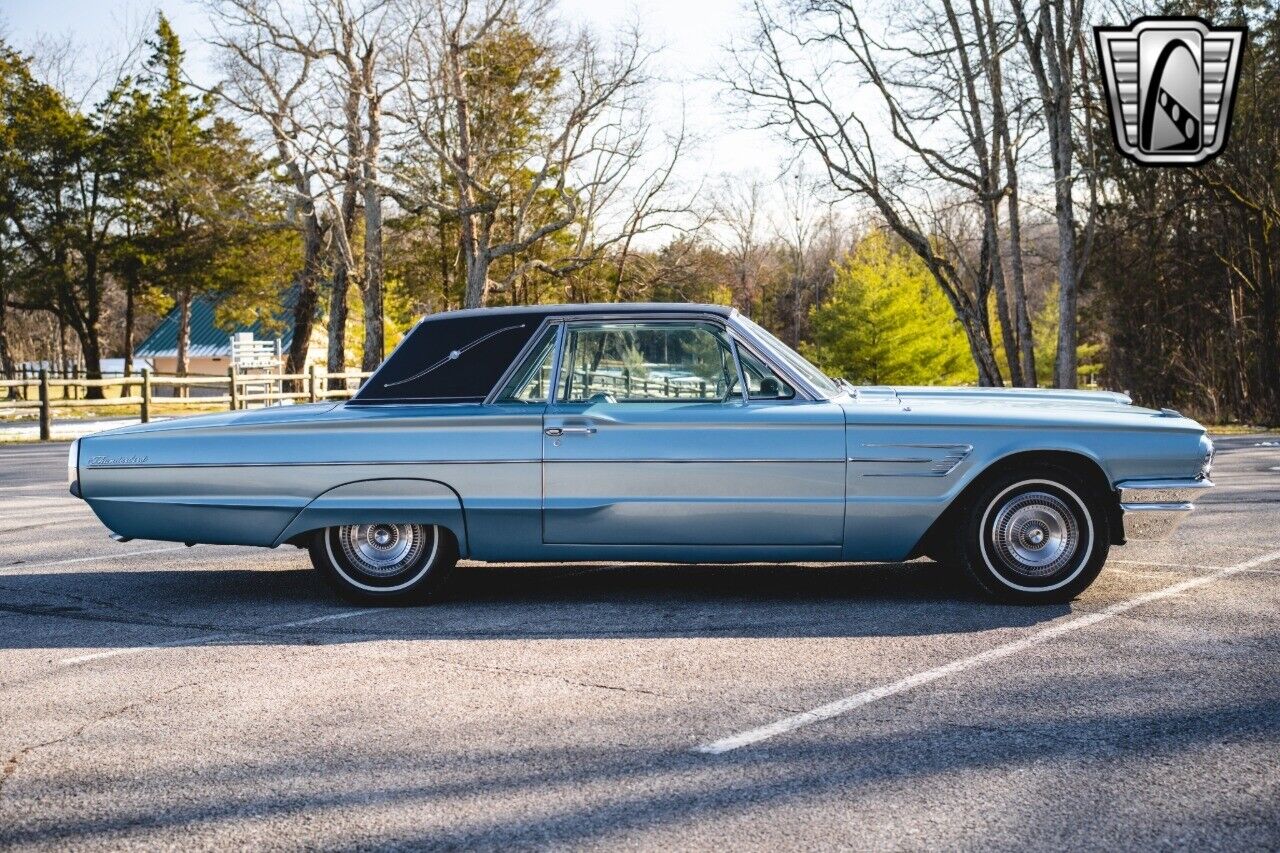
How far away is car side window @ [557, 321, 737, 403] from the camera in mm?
6660

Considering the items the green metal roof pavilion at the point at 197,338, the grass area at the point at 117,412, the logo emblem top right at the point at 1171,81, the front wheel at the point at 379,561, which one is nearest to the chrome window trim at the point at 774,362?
the front wheel at the point at 379,561

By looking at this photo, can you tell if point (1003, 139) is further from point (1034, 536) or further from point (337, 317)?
point (1034, 536)

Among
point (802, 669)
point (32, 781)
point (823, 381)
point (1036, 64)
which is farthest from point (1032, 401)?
point (1036, 64)

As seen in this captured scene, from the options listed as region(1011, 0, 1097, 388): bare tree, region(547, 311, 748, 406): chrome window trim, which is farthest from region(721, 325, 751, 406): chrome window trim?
region(1011, 0, 1097, 388): bare tree

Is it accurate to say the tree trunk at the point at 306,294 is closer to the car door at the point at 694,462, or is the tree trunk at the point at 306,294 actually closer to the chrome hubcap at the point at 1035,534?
the car door at the point at 694,462

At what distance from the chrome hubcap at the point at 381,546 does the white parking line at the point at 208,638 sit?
0.23m

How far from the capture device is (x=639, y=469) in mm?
6492

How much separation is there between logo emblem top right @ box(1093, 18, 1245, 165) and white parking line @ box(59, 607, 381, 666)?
52.7 feet

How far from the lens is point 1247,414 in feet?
106

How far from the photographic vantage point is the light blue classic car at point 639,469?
6.45 m

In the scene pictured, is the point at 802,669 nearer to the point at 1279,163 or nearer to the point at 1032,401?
the point at 1032,401

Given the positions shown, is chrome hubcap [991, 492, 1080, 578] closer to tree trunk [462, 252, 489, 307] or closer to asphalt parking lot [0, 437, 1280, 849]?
asphalt parking lot [0, 437, 1280, 849]

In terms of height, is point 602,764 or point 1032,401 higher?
point 1032,401

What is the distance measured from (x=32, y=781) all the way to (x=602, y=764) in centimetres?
181
